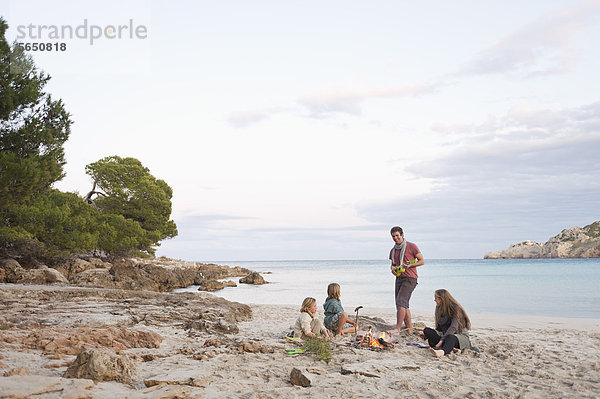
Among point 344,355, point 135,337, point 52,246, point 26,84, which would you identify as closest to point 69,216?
point 52,246

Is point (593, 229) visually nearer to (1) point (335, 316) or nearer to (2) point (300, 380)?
(1) point (335, 316)

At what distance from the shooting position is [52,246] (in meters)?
19.6

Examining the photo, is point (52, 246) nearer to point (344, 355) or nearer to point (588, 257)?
point (344, 355)

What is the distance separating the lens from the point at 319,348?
20.2 feet

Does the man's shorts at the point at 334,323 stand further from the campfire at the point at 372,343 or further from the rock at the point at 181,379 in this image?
the rock at the point at 181,379

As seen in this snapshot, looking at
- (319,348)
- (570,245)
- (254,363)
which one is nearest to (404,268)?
(319,348)

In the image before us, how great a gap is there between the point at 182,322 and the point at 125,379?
13.7 feet

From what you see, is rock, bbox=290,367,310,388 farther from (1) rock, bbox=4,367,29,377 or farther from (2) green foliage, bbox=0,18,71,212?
(2) green foliage, bbox=0,18,71,212

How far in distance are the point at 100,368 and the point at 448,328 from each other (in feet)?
16.6

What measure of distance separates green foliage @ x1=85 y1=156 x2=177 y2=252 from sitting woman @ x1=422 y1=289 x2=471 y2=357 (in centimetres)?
2809

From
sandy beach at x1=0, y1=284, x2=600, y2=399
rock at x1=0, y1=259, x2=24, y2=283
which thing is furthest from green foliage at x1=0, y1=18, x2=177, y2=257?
sandy beach at x1=0, y1=284, x2=600, y2=399

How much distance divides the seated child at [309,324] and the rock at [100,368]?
3.20 meters

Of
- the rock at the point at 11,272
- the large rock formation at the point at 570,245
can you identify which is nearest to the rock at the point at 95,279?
the rock at the point at 11,272

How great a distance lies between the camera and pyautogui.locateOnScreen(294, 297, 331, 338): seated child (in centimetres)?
711
